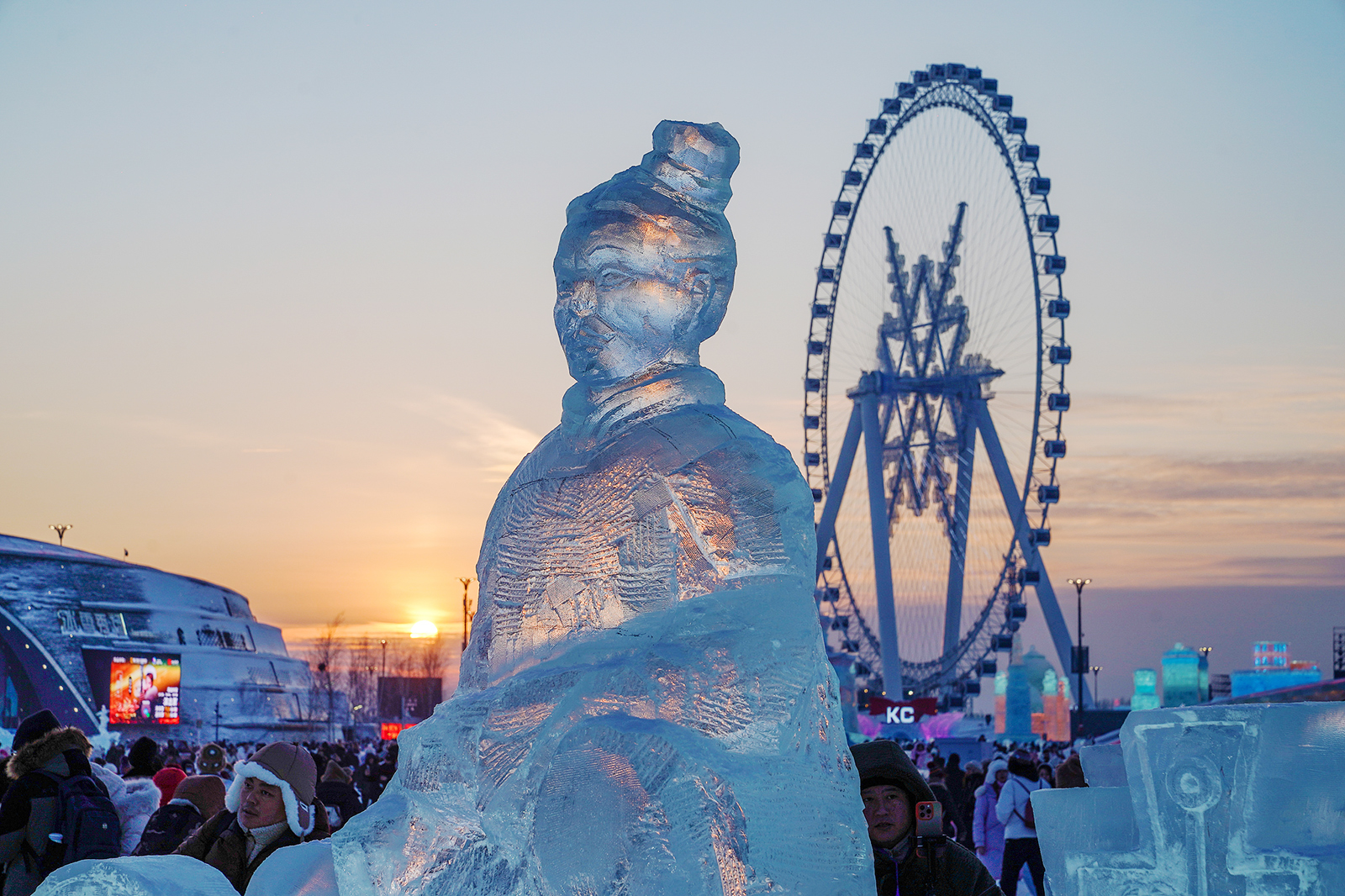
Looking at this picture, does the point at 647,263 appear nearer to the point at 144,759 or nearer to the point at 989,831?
the point at 144,759

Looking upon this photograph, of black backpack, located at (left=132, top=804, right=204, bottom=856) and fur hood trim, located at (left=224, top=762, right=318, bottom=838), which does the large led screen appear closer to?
black backpack, located at (left=132, top=804, right=204, bottom=856)

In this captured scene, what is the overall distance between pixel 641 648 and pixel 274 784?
2.53 meters

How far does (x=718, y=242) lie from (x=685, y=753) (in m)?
0.78

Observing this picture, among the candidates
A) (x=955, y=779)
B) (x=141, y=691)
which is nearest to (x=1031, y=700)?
(x=141, y=691)

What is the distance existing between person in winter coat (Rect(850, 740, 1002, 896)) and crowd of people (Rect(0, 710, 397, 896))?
149cm

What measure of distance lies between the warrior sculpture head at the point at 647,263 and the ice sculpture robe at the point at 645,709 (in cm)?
7

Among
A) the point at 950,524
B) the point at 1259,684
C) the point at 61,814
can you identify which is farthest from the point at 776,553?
the point at 1259,684

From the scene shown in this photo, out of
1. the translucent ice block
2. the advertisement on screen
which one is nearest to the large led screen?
the advertisement on screen

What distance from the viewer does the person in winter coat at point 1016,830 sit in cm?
713

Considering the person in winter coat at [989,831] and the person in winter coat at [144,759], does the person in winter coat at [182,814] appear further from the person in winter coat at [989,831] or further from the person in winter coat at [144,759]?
the person in winter coat at [989,831]

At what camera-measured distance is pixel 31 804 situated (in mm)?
4320

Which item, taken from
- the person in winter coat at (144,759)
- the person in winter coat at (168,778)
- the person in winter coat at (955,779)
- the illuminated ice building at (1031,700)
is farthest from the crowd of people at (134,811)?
the illuminated ice building at (1031,700)

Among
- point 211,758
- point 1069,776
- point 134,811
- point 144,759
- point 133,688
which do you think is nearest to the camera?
point 134,811

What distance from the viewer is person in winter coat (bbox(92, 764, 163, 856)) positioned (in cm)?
514
